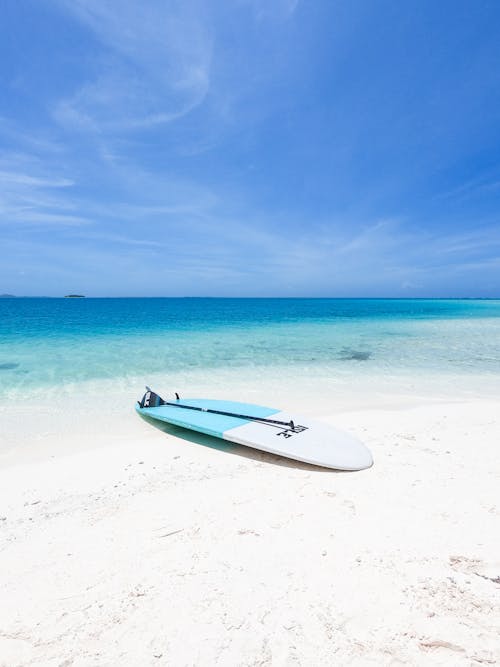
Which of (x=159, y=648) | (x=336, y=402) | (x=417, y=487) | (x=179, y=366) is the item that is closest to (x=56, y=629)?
(x=159, y=648)

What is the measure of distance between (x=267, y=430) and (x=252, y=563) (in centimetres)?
279

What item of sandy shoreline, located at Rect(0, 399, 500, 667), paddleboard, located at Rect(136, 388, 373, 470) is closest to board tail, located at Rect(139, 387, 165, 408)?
paddleboard, located at Rect(136, 388, 373, 470)

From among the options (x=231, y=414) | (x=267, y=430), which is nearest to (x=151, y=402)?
(x=231, y=414)

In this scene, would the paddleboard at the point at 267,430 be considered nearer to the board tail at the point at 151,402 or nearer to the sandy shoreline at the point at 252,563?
the board tail at the point at 151,402

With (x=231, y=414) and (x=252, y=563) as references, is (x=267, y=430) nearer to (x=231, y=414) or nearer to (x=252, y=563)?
(x=231, y=414)

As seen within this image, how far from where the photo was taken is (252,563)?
2811 mm

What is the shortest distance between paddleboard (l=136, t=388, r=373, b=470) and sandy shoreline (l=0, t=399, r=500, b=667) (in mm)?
213

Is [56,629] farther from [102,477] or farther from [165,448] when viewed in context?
[165,448]

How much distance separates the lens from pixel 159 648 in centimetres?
212

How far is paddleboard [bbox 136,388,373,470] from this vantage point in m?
4.70

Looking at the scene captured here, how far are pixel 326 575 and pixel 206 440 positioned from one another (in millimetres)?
3553

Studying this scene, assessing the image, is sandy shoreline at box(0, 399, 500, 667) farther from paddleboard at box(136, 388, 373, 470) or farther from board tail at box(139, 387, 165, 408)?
board tail at box(139, 387, 165, 408)

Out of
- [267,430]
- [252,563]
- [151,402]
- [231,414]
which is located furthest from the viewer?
[151,402]

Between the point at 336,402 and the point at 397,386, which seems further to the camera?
the point at 397,386
